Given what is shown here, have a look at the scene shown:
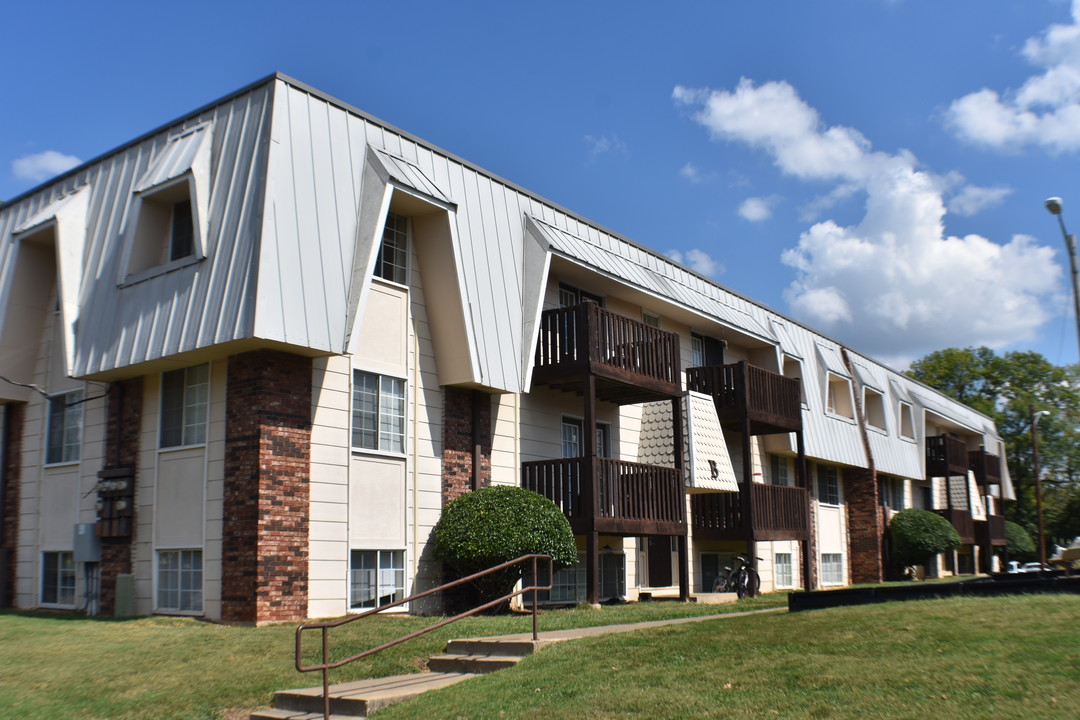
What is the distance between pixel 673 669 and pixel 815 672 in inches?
53.1

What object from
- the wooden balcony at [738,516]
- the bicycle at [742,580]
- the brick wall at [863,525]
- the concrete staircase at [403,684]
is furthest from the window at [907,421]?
the concrete staircase at [403,684]

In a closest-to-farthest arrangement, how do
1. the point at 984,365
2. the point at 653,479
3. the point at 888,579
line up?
the point at 653,479, the point at 888,579, the point at 984,365

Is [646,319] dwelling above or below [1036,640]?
above

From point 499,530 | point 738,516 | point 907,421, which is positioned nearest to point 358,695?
point 499,530

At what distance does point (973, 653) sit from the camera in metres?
9.18

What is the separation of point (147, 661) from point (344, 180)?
713cm

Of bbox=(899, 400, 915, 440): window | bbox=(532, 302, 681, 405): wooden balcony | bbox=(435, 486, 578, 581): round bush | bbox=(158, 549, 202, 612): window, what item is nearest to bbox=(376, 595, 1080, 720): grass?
bbox=(435, 486, 578, 581): round bush

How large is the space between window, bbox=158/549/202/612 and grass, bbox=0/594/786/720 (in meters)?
0.44

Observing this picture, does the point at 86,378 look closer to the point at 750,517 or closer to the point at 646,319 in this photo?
the point at 646,319

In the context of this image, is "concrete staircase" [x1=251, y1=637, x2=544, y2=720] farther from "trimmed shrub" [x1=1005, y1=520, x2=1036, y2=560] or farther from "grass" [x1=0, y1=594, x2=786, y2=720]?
"trimmed shrub" [x1=1005, y1=520, x2=1036, y2=560]

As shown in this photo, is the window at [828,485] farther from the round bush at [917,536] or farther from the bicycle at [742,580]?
the bicycle at [742,580]

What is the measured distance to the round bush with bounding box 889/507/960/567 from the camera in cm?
3272

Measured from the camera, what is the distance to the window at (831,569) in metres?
30.7

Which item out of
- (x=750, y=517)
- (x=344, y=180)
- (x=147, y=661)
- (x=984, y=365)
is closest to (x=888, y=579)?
(x=750, y=517)
